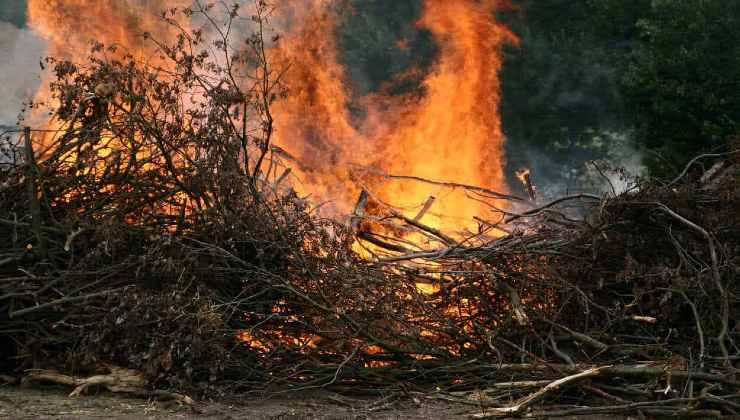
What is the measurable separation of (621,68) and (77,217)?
10.6 metres

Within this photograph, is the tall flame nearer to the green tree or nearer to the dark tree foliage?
the dark tree foliage

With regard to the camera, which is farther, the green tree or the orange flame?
the green tree

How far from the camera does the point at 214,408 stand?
5.46 meters

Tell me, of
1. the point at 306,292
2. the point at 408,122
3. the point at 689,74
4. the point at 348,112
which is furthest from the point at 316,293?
the point at 689,74

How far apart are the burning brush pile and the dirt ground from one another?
125 mm

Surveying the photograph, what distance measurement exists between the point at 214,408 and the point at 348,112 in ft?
25.5

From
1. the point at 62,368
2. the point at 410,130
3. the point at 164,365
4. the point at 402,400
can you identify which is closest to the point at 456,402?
the point at 402,400

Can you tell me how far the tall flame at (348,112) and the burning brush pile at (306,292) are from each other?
377 centimetres

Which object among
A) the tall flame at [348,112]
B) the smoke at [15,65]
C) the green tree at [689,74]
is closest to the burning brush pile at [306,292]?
the tall flame at [348,112]

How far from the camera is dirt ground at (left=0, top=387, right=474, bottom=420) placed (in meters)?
5.16

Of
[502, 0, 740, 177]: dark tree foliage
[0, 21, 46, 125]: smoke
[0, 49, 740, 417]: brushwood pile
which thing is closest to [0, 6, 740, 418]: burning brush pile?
[0, 49, 740, 417]: brushwood pile

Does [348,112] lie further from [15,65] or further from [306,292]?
[306,292]

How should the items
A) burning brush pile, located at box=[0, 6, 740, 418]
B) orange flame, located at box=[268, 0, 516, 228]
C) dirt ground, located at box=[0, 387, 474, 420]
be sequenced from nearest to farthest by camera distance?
dirt ground, located at box=[0, 387, 474, 420], burning brush pile, located at box=[0, 6, 740, 418], orange flame, located at box=[268, 0, 516, 228]

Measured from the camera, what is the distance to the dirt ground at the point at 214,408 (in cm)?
516
